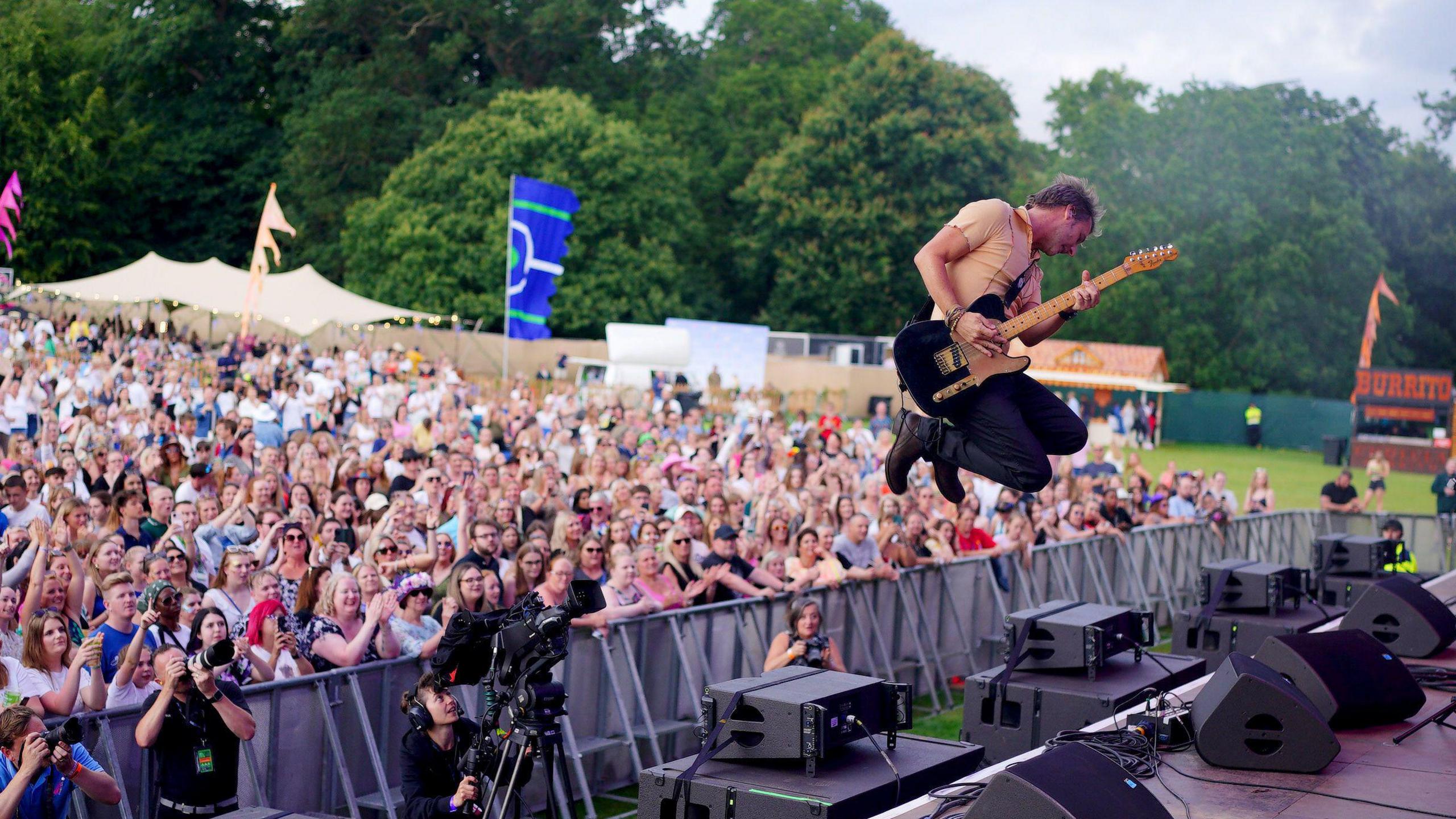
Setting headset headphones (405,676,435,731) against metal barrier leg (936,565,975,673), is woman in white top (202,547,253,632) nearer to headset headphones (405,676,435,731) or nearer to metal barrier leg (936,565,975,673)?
headset headphones (405,676,435,731)

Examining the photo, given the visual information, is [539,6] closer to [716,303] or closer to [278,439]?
[716,303]

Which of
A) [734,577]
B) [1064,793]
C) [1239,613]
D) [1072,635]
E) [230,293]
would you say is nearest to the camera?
[1064,793]

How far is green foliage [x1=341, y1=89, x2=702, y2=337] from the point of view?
4178 centimetres

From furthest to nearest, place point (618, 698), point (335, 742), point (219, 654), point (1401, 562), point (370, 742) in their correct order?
point (1401, 562), point (618, 698), point (370, 742), point (335, 742), point (219, 654)

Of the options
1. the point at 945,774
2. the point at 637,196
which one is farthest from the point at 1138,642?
the point at 637,196

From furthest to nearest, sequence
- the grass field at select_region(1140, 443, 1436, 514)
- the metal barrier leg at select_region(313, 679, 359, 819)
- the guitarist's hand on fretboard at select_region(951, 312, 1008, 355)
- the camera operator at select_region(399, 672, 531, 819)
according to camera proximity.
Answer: the grass field at select_region(1140, 443, 1436, 514) → the metal barrier leg at select_region(313, 679, 359, 819) → the camera operator at select_region(399, 672, 531, 819) → the guitarist's hand on fretboard at select_region(951, 312, 1008, 355)

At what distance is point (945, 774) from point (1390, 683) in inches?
105

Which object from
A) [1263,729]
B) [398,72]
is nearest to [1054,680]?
[1263,729]

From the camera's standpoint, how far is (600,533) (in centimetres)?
1127

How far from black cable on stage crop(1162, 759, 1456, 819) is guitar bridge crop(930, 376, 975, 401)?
202cm

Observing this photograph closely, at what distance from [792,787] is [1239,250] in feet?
163

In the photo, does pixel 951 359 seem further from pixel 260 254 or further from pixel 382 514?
pixel 260 254

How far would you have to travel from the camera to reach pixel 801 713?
5797mm

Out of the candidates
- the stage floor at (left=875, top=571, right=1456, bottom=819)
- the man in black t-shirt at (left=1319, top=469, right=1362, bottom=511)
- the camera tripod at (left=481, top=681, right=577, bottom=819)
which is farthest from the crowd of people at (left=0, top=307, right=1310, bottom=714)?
the stage floor at (left=875, top=571, right=1456, bottom=819)
